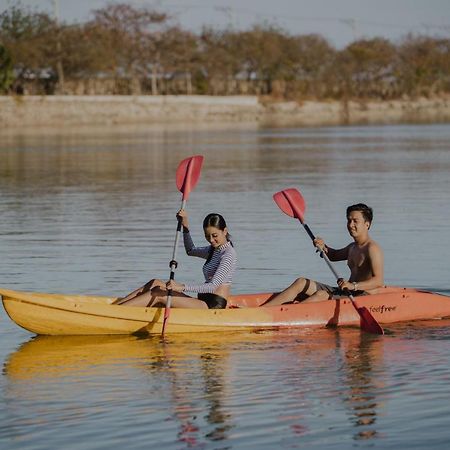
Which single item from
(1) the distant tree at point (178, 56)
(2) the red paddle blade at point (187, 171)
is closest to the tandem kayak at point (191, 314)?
(2) the red paddle blade at point (187, 171)

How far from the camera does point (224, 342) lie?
440 inches

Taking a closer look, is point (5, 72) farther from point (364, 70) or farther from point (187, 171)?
point (187, 171)

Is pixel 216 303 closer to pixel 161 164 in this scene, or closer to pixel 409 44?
pixel 161 164

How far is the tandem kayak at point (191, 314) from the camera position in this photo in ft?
36.4

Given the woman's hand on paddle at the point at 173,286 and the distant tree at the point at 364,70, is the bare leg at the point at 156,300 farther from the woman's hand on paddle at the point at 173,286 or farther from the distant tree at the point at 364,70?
the distant tree at the point at 364,70

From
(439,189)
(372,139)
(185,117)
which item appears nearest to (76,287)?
(439,189)

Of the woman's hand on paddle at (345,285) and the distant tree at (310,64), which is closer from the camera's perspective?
the woman's hand on paddle at (345,285)

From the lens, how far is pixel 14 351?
11.0 meters

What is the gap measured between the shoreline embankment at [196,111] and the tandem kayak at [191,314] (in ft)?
181

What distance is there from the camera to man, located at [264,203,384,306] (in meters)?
11.7

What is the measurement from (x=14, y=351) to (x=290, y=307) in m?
2.53

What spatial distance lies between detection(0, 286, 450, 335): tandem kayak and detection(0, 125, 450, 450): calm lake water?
12 cm

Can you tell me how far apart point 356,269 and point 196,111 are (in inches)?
2631

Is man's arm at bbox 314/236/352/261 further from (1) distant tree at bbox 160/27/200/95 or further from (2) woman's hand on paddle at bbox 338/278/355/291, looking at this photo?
(1) distant tree at bbox 160/27/200/95
